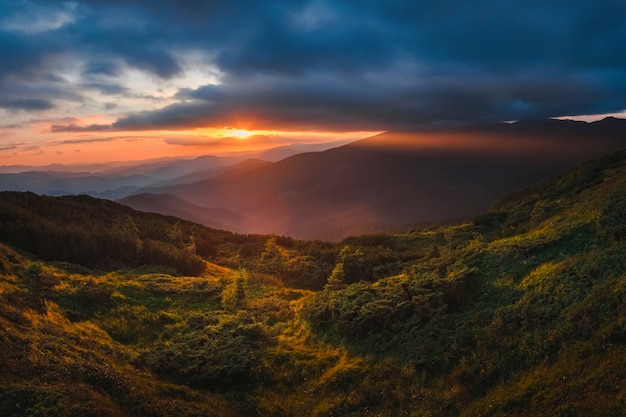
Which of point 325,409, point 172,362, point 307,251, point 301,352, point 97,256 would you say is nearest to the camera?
point 325,409

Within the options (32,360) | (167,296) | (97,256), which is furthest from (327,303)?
(97,256)

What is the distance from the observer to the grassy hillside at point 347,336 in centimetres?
1030

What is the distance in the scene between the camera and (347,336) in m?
17.0

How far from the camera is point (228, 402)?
13312 mm

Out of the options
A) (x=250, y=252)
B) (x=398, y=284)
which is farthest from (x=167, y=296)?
(x=250, y=252)

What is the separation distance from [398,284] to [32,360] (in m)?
14.9

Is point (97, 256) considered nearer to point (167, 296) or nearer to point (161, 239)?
point (167, 296)

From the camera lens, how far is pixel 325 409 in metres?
12.9

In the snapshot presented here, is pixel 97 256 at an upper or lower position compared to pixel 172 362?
upper

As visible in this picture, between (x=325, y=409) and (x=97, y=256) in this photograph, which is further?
(x=97, y=256)

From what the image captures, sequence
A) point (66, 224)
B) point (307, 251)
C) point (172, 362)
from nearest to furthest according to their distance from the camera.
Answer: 1. point (172, 362)
2. point (66, 224)
3. point (307, 251)

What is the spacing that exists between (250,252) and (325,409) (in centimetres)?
3110

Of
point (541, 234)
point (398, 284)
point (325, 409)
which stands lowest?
point (325, 409)

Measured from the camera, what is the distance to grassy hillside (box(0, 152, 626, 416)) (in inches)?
406
